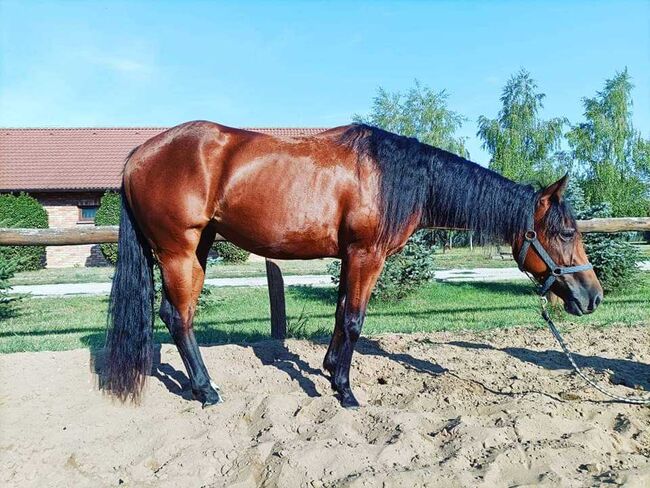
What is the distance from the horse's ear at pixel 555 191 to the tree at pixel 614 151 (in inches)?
1022

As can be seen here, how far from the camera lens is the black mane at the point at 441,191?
3926 millimetres

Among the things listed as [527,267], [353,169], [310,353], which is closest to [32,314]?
[310,353]

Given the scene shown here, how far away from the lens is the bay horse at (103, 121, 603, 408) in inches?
154

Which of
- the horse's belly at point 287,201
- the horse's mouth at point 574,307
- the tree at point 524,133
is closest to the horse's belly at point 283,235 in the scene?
the horse's belly at point 287,201

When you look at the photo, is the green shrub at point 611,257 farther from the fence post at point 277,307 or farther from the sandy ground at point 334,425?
the fence post at point 277,307

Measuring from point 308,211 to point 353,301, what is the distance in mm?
759

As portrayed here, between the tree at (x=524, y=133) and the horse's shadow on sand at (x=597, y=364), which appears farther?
the tree at (x=524, y=133)

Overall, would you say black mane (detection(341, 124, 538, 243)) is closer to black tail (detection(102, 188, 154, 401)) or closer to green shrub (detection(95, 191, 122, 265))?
black tail (detection(102, 188, 154, 401))

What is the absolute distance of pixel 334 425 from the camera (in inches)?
126

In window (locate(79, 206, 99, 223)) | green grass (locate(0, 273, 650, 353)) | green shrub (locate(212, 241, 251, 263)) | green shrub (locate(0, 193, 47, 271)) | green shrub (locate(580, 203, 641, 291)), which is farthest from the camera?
window (locate(79, 206, 99, 223))

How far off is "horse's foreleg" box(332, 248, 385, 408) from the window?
60.9 ft

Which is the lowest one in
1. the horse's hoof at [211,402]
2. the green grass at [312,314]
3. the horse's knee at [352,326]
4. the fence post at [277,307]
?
the green grass at [312,314]

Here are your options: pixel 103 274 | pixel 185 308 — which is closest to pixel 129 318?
pixel 185 308

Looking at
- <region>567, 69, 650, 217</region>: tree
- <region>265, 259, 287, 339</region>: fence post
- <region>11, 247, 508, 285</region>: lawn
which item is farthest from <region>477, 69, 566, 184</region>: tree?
<region>265, 259, 287, 339</region>: fence post
